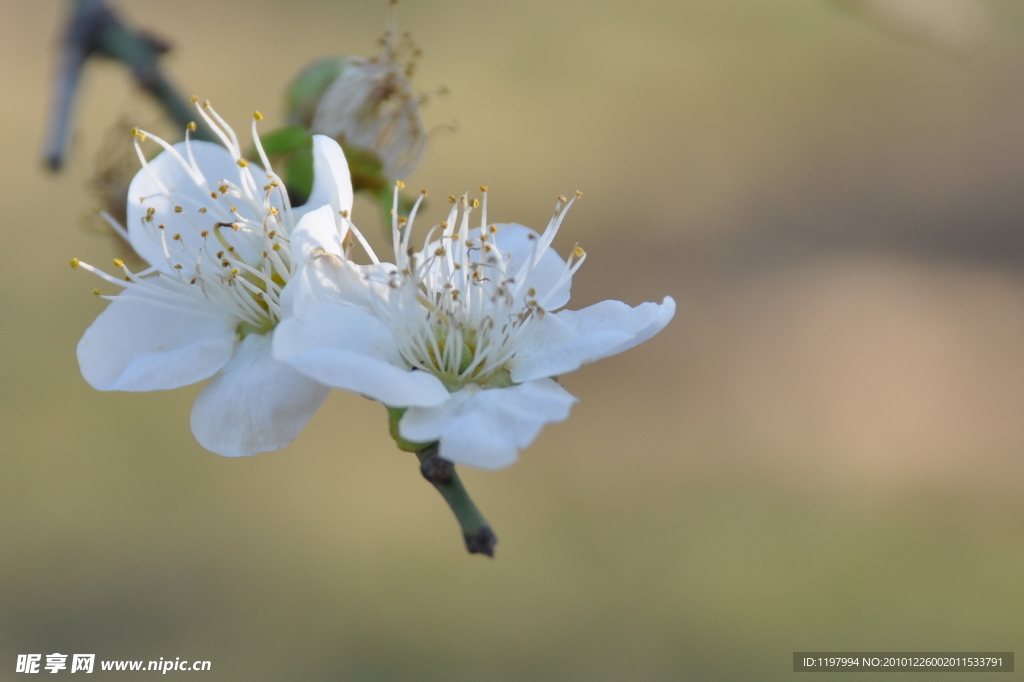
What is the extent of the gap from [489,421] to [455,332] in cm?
16

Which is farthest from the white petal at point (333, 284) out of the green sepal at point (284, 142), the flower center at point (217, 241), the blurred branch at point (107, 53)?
the blurred branch at point (107, 53)

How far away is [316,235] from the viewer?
0.90m

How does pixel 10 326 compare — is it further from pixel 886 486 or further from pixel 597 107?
pixel 886 486

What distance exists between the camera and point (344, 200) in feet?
3.28

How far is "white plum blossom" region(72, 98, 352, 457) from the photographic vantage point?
951 millimetres

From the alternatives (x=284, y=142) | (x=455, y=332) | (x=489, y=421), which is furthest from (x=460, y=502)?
(x=284, y=142)

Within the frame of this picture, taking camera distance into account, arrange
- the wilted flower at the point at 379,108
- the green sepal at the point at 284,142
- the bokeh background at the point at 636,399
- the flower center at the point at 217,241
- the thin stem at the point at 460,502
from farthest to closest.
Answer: the bokeh background at the point at 636,399 < the wilted flower at the point at 379,108 < the green sepal at the point at 284,142 < the flower center at the point at 217,241 < the thin stem at the point at 460,502

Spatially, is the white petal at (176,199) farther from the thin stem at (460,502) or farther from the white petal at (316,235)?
the thin stem at (460,502)

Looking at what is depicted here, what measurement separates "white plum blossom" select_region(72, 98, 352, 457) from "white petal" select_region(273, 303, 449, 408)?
0.07 meters

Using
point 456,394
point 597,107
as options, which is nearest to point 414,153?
point 456,394

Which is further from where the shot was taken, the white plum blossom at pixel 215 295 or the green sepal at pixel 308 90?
the green sepal at pixel 308 90

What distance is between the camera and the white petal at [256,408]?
93cm

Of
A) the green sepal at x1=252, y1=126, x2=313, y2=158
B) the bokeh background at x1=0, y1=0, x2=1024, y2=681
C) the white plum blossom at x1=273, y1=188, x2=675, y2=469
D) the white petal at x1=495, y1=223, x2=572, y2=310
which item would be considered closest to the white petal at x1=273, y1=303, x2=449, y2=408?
the white plum blossom at x1=273, y1=188, x2=675, y2=469

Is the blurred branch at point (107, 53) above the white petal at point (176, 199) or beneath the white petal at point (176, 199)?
above
